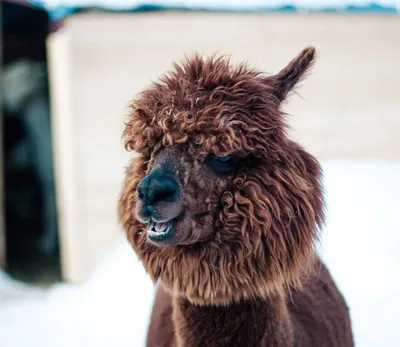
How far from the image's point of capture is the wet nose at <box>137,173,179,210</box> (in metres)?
1.87

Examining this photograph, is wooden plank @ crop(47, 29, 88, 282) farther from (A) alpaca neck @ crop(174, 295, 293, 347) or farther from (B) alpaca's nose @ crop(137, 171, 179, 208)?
(B) alpaca's nose @ crop(137, 171, 179, 208)

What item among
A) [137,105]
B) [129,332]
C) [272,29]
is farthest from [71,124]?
[137,105]

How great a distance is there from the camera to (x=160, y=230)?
1.94 metres

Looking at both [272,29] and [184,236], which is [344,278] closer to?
[184,236]

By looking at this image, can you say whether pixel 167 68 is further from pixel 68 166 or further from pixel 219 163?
pixel 219 163

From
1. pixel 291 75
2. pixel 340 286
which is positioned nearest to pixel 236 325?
pixel 291 75

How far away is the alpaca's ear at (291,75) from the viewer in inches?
86.1

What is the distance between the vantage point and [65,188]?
7496 mm

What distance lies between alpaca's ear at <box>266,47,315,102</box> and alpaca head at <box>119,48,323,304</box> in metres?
0.08

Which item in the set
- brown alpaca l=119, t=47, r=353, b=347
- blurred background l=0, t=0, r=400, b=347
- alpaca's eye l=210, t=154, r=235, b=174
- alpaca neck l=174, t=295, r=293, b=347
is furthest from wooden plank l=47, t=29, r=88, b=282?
alpaca's eye l=210, t=154, r=235, b=174

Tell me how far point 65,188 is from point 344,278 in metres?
4.25

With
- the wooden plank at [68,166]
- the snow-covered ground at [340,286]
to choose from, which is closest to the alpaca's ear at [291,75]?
the snow-covered ground at [340,286]

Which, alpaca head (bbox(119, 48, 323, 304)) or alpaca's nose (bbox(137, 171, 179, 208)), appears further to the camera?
alpaca head (bbox(119, 48, 323, 304))

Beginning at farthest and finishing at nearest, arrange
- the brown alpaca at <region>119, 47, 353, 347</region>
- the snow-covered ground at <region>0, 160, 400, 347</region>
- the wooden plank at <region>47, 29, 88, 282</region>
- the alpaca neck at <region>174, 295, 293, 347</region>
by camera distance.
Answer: the wooden plank at <region>47, 29, 88, 282</region>
the snow-covered ground at <region>0, 160, 400, 347</region>
the alpaca neck at <region>174, 295, 293, 347</region>
the brown alpaca at <region>119, 47, 353, 347</region>
